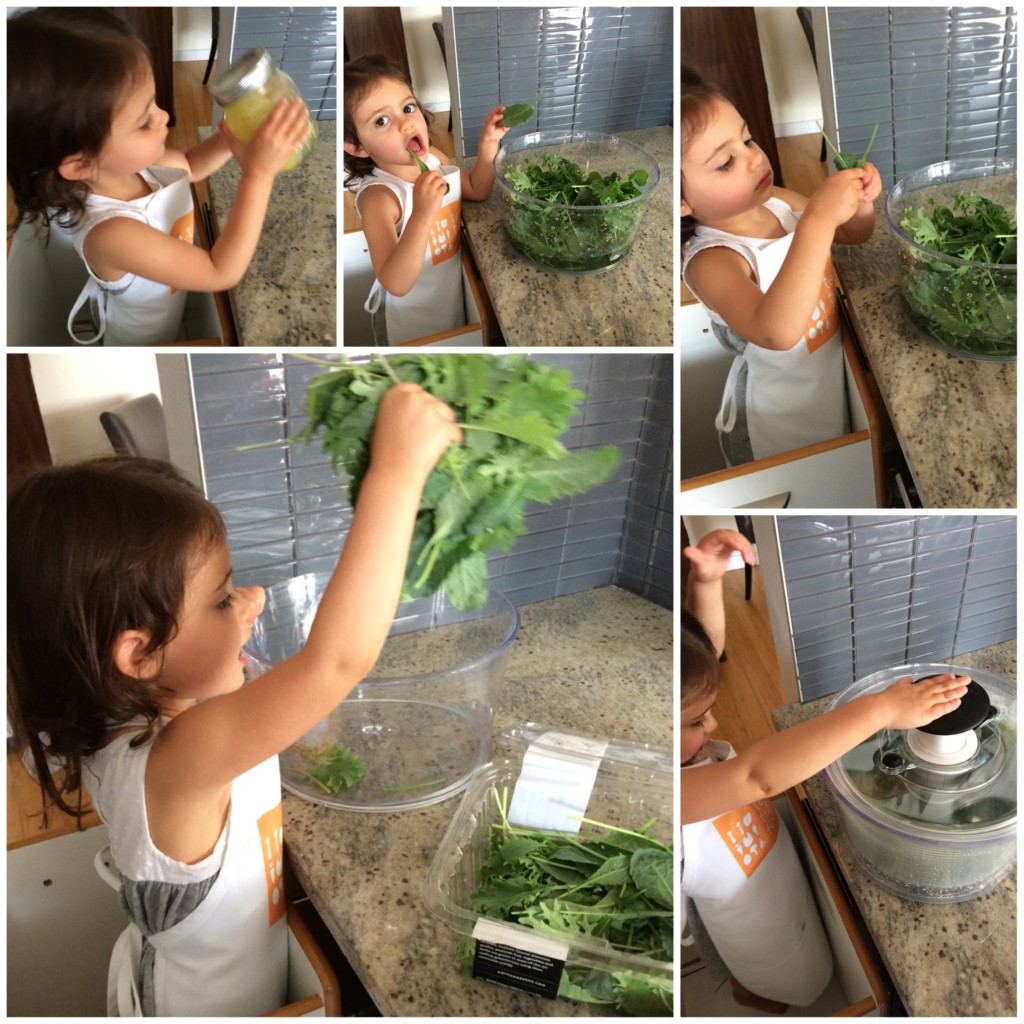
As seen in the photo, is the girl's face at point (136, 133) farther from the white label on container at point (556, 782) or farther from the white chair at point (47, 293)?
the white label on container at point (556, 782)

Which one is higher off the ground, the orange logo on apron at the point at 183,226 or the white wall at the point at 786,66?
the white wall at the point at 786,66

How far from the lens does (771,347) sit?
103 cm

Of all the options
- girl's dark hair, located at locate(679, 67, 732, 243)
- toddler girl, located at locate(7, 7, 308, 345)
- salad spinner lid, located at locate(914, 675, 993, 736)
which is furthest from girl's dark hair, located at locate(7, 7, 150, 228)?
salad spinner lid, located at locate(914, 675, 993, 736)

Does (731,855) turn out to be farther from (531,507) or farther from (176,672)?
(176,672)

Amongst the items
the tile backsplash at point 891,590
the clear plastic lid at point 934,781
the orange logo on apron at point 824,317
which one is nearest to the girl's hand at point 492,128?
the orange logo on apron at point 824,317

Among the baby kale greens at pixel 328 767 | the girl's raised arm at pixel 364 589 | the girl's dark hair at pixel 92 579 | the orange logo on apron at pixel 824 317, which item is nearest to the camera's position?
the girl's raised arm at pixel 364 589

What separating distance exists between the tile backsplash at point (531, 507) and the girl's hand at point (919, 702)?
11.9 inches

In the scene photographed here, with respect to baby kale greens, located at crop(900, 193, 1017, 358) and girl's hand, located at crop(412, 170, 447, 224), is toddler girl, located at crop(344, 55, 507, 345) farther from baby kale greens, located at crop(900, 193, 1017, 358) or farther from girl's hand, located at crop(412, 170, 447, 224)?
baby kale greens, located at crop(900, 193, 1017, 358)

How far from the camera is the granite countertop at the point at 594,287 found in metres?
0.97

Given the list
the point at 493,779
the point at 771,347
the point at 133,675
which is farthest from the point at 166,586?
the point at 771,347

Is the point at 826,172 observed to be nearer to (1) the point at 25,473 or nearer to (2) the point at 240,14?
(2) the point at 240,14

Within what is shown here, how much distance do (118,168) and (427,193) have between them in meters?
0.27

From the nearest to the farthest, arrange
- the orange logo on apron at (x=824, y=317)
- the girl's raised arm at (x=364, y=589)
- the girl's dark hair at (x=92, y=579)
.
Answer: the girl's raised arm at (x=364, y=589), the girl's dark hair at (x=92, y=579), the orange logo on apron at (x=824, y=317)

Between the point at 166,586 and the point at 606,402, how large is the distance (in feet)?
1.57
